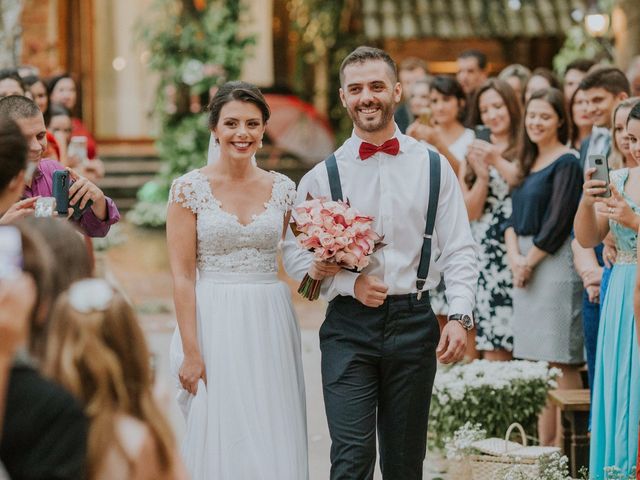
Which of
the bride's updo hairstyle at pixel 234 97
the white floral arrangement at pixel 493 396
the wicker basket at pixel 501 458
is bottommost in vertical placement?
the wicker basket at pixel 501 458

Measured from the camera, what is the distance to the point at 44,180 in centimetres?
575

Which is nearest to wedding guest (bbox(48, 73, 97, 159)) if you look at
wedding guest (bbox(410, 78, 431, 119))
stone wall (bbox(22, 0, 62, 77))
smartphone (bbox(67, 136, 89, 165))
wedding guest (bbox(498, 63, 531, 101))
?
smartphone (bbox(67, 136, 89, 165))

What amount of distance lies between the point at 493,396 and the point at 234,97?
249 centimetres

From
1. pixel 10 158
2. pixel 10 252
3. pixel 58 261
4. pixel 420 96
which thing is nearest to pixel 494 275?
pixel 420 96

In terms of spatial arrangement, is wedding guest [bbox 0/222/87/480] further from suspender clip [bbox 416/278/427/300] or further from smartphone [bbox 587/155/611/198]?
smartphone [bbox 587/155/611/198]

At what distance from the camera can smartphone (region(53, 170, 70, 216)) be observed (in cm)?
522

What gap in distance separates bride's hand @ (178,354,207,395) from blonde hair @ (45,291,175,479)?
2075mm

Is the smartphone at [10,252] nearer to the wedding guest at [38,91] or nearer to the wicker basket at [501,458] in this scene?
the wicker basket at [501,458]

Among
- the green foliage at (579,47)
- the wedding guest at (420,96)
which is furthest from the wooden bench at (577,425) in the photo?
the green foliage at (579,47)

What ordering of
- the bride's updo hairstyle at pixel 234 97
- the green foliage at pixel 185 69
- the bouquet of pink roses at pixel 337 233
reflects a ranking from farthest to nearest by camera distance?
the green foliage at pixel 185 69 → the bride's updo hairstyle at pixel 234 97 → the bouquet of pink roses at pixel 337 233

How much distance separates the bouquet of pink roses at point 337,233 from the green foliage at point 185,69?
1288 centimetres

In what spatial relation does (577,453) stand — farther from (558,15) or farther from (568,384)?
(558,15)

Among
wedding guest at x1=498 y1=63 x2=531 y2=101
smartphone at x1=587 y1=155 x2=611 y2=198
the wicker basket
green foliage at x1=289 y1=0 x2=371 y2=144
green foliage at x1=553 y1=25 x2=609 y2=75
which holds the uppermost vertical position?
green foliage at x1=289 y1=0 x2=371 y2=144

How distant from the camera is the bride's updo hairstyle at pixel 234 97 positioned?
5203 millimetres
